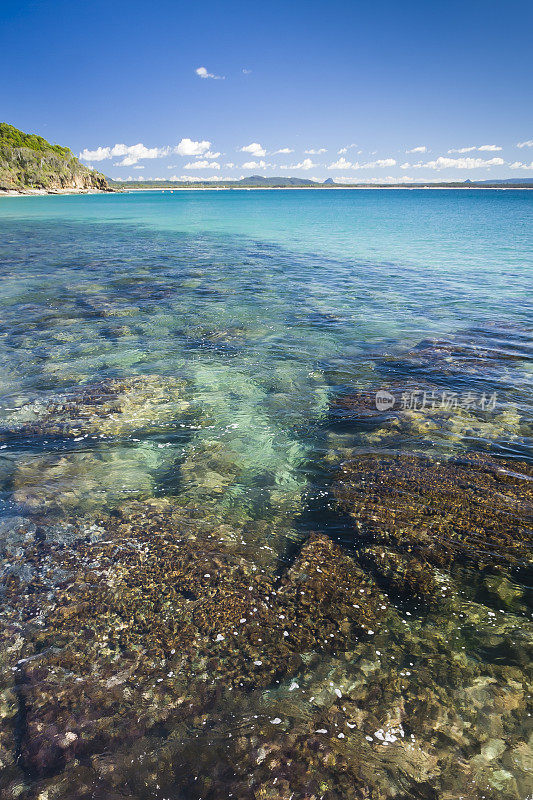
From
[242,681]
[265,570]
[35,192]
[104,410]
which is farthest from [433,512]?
[35,192]

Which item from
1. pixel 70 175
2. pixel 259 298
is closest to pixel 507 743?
pixel 259 298

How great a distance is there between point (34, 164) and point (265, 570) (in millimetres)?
163226

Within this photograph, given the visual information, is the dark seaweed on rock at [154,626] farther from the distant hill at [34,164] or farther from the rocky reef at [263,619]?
the distant hill at [34,164]

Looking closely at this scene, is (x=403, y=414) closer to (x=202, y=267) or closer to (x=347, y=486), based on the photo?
(x=347, y=486)

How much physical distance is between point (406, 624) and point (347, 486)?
2.35m

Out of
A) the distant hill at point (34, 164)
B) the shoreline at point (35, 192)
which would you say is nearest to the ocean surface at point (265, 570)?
the shoreline at point (35, 192)

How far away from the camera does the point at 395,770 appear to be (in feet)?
10.3

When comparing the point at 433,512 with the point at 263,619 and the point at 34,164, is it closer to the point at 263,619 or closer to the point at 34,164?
the point at 263,619

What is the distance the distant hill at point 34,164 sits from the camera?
123 metres

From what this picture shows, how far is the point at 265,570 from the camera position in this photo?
4961 millimetres

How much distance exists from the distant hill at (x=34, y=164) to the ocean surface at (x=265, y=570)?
145 metres

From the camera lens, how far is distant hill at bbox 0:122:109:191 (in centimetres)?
12275

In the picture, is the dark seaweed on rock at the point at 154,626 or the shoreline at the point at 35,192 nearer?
the dark seaweed on rock at the point at 154,626

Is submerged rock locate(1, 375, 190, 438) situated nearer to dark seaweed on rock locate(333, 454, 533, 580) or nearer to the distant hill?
dark seaweed on rock locate(333, 454, 533, 580)
